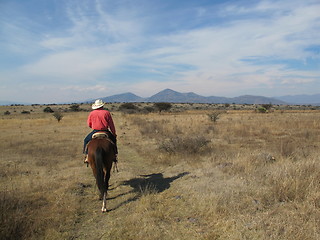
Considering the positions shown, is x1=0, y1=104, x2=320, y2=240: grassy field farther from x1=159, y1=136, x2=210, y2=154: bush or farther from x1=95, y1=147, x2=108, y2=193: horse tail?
x1=159, y1=136, x2=210, y2=154: bush

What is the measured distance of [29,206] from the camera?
511 cm

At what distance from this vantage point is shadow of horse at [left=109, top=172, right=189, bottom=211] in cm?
600

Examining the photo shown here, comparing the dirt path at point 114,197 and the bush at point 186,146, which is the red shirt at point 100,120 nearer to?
the dirt path at point 114,197

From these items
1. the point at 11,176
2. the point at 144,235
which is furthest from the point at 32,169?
the point at 144,235

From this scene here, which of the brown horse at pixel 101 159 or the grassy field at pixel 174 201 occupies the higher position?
the brown horse at pixel 101 159

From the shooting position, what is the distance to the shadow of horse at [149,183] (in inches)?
236

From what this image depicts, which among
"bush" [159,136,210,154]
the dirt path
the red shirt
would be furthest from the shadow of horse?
"bush" [159,136,210,154]

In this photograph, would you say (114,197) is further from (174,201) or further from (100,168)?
(174,201)

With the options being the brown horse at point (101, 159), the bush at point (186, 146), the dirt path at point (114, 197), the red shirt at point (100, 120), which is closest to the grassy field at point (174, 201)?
the dirt path at point (114, 197)

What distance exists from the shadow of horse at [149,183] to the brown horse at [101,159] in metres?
0.70

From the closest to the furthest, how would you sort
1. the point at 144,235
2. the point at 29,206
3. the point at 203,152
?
the point at 144,235
the point at 29,206
the point at 203,152

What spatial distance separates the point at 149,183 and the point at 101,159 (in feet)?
7.54

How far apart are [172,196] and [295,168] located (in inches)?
135

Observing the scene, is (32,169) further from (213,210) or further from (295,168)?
(295,168)
